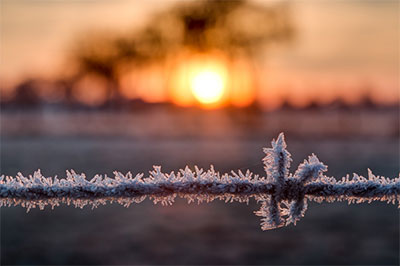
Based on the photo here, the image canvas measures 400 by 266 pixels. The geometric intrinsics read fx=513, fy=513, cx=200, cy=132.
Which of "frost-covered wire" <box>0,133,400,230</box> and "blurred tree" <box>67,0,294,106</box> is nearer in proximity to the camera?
"frost-covered wire" <box>0,133,400,230</box>

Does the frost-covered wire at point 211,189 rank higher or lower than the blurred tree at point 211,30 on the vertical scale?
lower

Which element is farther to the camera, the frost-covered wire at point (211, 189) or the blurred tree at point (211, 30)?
the blurred tree at point (211, 30)

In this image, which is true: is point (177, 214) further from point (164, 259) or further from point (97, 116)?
point (97, 116)

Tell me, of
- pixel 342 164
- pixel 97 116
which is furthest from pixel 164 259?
pixel 97 116

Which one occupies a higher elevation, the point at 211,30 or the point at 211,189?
the point at 211,30

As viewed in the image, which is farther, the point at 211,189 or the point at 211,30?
the point at 211,30

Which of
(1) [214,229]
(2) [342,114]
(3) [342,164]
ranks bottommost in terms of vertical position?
(1) [214,229]

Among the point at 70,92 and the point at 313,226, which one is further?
the point at 70,92

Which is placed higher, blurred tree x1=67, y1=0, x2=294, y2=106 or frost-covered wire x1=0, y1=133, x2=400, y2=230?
blurred tree x1=67, y1=0, x2=294, y2=106
